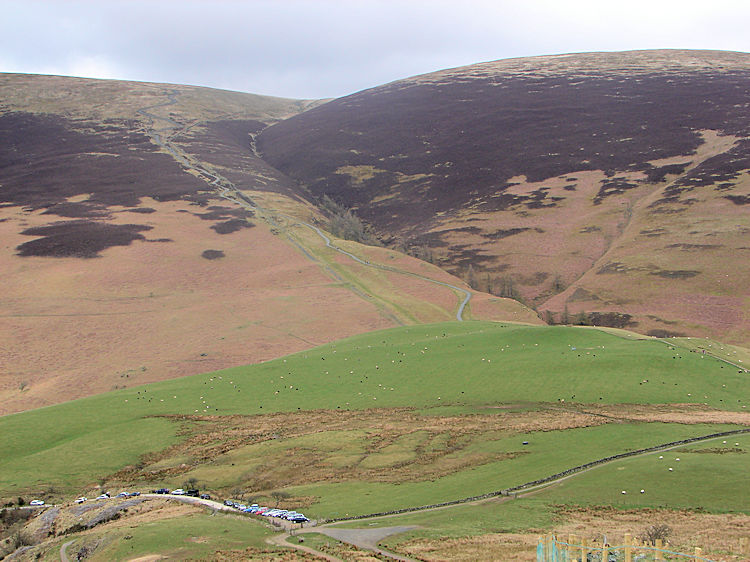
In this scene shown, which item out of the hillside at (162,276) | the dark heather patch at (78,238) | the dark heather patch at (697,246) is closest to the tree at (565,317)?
the hillside at (162,276)

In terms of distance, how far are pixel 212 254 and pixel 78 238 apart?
1966 centimetres

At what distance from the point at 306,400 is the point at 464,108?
465 feet

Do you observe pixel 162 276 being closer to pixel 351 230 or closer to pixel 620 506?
pixel 351 230

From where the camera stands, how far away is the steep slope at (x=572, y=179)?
79375mm

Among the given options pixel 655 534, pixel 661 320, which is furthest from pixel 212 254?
pixel 655 534

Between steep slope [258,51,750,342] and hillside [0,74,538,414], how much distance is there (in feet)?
45.2

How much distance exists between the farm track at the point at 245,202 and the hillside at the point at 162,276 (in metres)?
0.44

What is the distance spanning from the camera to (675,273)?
7925 centimetres

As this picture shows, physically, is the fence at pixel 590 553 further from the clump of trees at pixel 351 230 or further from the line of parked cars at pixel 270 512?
the clump of trees at pixel 351 230

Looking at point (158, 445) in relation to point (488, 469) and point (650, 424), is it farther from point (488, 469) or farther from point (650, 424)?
point (650, 424)

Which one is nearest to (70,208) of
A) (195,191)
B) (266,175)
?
(195,191)

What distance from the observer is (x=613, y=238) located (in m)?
97.1

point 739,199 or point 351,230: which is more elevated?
point 739,199

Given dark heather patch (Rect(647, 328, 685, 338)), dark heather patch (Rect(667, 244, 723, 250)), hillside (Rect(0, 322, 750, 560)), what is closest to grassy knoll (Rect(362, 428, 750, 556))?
hillside (Rect(0, 322, 750, 560))
